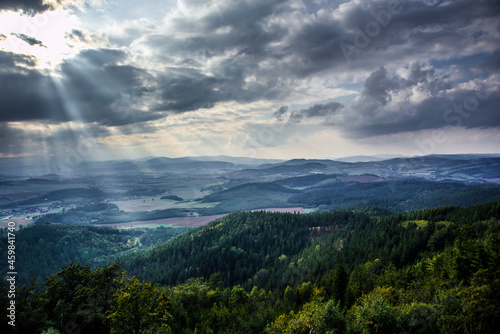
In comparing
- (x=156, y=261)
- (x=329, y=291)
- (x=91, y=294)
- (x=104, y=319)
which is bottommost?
(x=156, y=261)

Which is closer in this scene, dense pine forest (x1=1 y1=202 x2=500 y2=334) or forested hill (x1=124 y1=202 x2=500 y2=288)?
dense pine forest (x1=1 y1=202 x2=500 y2=334)

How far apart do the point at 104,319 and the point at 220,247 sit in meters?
129

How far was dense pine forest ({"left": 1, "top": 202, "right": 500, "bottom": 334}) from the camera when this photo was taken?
3216cm

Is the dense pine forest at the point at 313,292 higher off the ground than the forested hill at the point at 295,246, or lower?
higher

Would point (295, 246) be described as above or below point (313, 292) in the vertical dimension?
below

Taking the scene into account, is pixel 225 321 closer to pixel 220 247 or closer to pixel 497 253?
pixel 497 253

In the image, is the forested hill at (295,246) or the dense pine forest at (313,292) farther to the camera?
the forested hill at (295,246)

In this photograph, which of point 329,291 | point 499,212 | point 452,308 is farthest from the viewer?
point 499,212

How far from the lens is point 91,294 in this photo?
36.8 m

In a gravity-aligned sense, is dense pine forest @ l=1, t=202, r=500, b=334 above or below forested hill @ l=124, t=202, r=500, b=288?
above

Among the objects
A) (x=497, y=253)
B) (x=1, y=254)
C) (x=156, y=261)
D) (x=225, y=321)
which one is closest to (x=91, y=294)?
(x=225, y=321)

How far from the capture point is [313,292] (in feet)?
215

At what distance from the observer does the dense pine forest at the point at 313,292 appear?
105ft

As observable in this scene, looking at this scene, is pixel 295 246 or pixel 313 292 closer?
pixel 313 292
